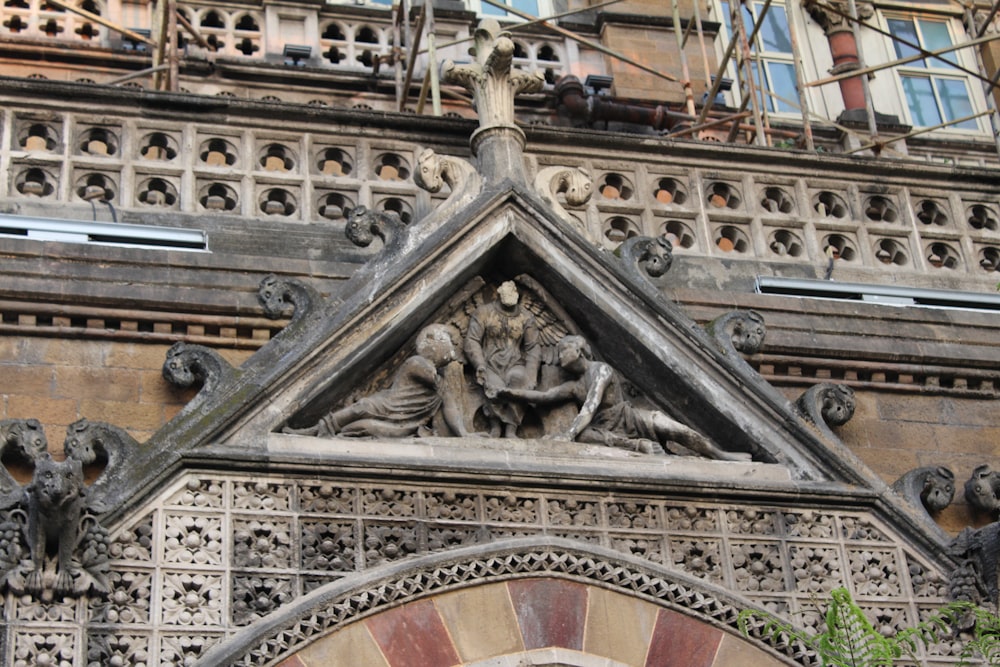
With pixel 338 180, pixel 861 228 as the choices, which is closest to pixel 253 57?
pixel 338 180

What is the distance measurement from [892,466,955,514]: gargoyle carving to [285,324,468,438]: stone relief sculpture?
266 cm

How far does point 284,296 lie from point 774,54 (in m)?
8.71

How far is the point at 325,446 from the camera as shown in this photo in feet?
44.7

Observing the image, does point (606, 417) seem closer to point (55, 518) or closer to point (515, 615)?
point (515, 615)

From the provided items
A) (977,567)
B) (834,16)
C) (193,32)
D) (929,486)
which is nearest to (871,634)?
(977,567)

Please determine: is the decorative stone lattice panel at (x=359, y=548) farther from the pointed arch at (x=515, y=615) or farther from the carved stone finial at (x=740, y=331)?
the carved stone finial at (x=740, y=331)

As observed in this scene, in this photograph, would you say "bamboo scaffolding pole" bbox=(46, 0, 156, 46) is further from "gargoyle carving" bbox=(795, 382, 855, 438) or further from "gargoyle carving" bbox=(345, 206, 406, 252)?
"gargoyle carving" bbox=(795, 382, 855, 438)

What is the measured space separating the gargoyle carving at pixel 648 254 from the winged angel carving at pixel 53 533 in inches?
145

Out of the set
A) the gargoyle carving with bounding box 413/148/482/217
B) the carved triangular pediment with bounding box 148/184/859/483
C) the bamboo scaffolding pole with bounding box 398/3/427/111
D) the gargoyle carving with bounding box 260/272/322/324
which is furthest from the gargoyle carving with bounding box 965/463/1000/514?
the bamboo scaffolding pole with bounding box 398/3/427/111

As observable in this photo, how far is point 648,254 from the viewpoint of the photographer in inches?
590

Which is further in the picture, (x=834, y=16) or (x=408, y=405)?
Result: (x=834, y=16)

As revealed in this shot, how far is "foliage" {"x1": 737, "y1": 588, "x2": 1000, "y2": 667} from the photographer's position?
39.6ft

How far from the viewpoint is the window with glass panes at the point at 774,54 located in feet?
69.9

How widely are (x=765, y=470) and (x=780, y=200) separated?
278 cm
